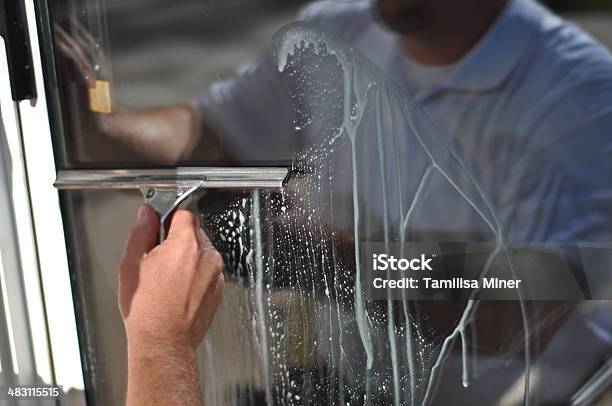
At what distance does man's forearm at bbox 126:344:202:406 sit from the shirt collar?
29.3 inches

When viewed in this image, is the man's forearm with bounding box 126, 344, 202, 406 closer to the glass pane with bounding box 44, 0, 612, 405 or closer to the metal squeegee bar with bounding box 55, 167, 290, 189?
the glass pane with bounding box 44, 0, 612, 405

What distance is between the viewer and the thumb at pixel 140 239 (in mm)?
1383

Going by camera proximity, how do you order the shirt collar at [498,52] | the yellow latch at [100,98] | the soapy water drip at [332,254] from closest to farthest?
the shirt collar at [498,52] → the soapy water drip at [332,254] → the yellow latch at [100,98]

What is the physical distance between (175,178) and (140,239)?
0.16m

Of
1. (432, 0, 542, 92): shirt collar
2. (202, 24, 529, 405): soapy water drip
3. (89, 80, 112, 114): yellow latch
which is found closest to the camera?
(432, 0, 542, 92): shirt collar

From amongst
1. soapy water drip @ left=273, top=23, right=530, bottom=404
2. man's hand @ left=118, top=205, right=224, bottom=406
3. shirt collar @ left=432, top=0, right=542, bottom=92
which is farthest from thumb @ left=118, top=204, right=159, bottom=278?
shirt collar @ left=432, top=0, right=542, bottom=92

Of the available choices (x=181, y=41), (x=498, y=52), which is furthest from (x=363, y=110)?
(x=181, y=41)

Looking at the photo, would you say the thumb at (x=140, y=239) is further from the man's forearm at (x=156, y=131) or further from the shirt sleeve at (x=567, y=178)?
the shirt sleeve at (x=567, y=178)

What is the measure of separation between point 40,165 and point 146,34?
38 centimetres

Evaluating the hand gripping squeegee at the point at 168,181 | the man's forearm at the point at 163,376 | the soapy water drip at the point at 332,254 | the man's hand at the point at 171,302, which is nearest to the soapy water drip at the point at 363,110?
the soapy water drip at the point at 332,254

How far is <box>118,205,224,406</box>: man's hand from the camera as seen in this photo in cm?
137

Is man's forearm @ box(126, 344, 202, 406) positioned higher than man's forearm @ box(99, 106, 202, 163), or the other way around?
man's forearm @ box(99, 106, 202, 163)

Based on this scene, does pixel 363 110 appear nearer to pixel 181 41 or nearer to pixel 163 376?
pixel 181 41

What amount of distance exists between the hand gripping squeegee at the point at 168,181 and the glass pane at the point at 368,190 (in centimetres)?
2
